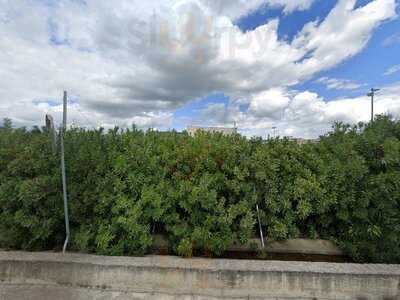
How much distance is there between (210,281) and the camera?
270cm

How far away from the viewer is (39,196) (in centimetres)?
309

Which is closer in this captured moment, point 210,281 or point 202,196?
point 210,281

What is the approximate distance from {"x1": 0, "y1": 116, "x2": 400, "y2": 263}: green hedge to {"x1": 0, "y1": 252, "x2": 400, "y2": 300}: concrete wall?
0.91 ft

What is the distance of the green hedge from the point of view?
9.95 ft

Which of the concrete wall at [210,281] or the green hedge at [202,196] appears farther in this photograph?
the green hedge at [202,196]

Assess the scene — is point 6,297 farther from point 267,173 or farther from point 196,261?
point 267,173

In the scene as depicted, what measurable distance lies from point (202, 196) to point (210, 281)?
0.91 metres

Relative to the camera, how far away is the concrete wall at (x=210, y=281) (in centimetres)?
268

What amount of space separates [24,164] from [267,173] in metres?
3.11

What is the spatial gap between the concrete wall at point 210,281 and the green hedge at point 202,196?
0.91 feet

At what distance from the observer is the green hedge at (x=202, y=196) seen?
3.03 metres

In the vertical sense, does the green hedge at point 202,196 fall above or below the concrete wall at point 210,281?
above

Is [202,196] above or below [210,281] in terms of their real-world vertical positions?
above

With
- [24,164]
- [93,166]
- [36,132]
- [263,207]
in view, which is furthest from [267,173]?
[36,132]
